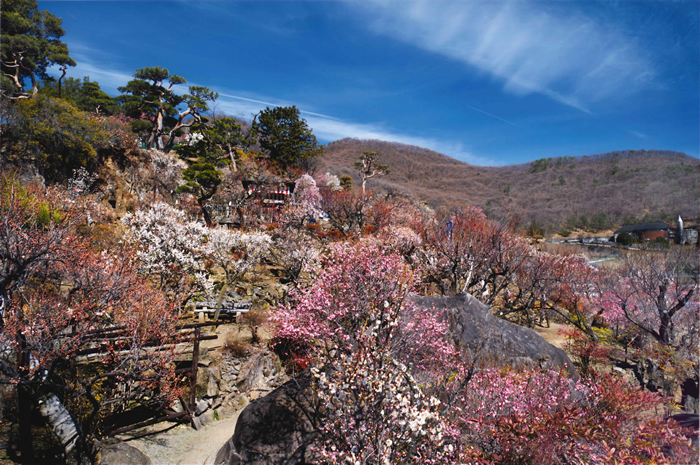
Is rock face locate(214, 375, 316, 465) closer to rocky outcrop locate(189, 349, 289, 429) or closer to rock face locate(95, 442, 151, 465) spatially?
rock face locate(95, 442, 151, 465)

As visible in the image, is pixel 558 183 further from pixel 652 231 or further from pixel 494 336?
pixel 494 336

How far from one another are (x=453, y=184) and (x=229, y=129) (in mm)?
98598

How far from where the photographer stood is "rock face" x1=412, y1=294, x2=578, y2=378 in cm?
1088

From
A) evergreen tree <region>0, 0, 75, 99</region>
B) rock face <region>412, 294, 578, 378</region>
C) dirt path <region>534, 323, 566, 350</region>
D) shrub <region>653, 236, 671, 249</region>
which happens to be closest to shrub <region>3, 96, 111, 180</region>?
evergreen tree <region>0, 0, 75, 99</region>

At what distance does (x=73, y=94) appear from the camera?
37.7 metres

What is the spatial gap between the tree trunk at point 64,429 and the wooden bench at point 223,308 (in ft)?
24.1

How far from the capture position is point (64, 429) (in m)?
7.46

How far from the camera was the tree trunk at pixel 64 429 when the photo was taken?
7.36 meters

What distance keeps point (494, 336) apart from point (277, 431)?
27.1ft

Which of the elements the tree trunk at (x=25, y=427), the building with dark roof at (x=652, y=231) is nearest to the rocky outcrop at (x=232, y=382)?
the tree trunk at (x=25, y=427)

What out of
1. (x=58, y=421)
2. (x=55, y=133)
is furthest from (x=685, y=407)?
(x=55, y=133)

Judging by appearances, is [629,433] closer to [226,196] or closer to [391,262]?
[391,262]

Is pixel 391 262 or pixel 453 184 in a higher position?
pixel 453 184

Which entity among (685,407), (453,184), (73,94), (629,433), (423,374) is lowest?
(685,407)
